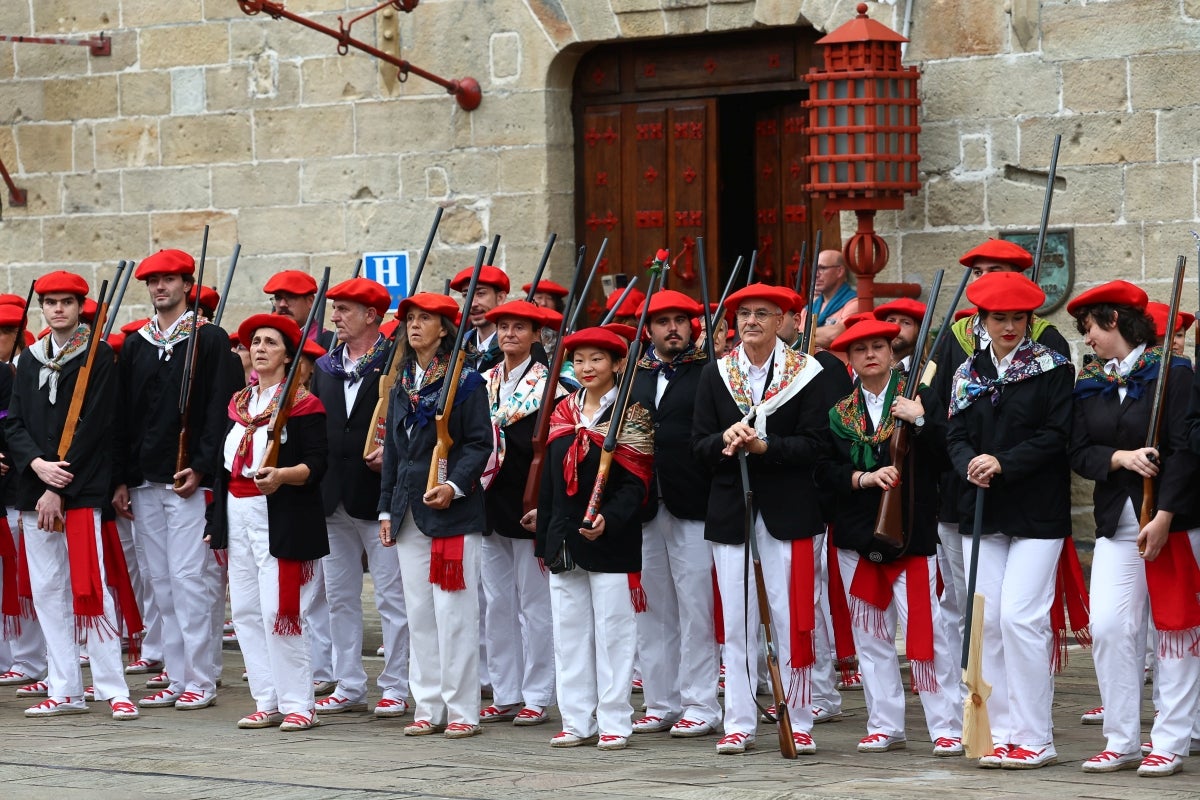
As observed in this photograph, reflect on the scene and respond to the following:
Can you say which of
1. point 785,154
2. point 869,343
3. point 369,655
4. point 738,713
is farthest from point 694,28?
point 738,713

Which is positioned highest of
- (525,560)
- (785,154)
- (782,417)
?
(785,154)

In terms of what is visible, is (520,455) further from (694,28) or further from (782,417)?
(694,28)

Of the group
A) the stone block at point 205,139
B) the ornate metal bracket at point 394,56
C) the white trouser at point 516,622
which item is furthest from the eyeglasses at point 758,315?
the stone block at point 205,139

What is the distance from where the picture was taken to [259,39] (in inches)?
561

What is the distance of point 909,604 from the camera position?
7.80 meters

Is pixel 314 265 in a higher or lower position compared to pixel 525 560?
higher

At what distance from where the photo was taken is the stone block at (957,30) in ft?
38.9

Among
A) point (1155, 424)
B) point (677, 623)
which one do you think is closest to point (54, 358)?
point (677, 623)

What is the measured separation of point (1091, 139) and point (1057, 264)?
0.72 m

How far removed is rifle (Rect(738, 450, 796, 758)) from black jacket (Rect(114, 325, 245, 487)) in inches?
104

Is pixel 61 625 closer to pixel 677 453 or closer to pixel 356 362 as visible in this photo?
pixel 356 362

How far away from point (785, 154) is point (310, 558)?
5.51 meters

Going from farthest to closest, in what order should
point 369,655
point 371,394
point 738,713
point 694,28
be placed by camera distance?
point 694,28 → point 369,655 → point 371,394 → point 738,713

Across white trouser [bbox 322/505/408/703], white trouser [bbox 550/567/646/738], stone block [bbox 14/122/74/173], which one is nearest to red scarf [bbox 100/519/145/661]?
white trouser [bbox 322/505/408/703]
